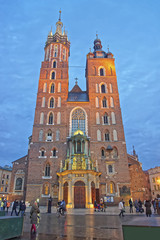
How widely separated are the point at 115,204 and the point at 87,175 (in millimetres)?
7551

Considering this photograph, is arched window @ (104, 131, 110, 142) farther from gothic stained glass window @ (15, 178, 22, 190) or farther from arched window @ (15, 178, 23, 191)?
gothic stained glass window @ (15, 178, 22, 190)

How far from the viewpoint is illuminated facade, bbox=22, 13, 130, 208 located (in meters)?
29.6

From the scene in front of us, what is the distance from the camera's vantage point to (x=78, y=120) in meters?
37.5

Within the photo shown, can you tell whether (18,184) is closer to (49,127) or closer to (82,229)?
(49,127)

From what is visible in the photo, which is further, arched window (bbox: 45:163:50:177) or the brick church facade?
arched window (bbox: 45:163:50:177)

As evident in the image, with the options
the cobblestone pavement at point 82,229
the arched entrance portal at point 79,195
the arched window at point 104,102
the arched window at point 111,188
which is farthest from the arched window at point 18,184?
the cobblestone pavement at point 82,229

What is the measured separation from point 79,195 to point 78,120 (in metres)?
15.2

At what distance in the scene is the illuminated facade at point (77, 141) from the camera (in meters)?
29.6

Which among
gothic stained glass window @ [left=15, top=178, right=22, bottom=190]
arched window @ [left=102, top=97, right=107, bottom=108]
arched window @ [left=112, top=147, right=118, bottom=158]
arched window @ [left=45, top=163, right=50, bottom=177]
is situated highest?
arched window @ [left=102, top=97, right=107, bottom=108]

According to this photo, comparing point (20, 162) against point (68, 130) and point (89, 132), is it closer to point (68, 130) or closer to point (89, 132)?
point (68, 130)

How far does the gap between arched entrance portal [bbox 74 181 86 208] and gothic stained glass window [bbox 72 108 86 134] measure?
11.5 m

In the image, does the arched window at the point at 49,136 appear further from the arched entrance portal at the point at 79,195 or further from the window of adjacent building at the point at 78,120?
the arched entrance portal at the point at 79,195

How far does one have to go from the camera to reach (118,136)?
3584 centimetres

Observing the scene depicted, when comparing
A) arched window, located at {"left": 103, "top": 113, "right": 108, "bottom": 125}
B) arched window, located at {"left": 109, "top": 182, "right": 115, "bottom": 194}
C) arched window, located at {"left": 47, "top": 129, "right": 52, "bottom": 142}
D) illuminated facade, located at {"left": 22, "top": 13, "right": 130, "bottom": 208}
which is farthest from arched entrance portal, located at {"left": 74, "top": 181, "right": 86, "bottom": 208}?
arched window, located at {"left": 103, "top": 113, "right": 108, "bottom": 125}
